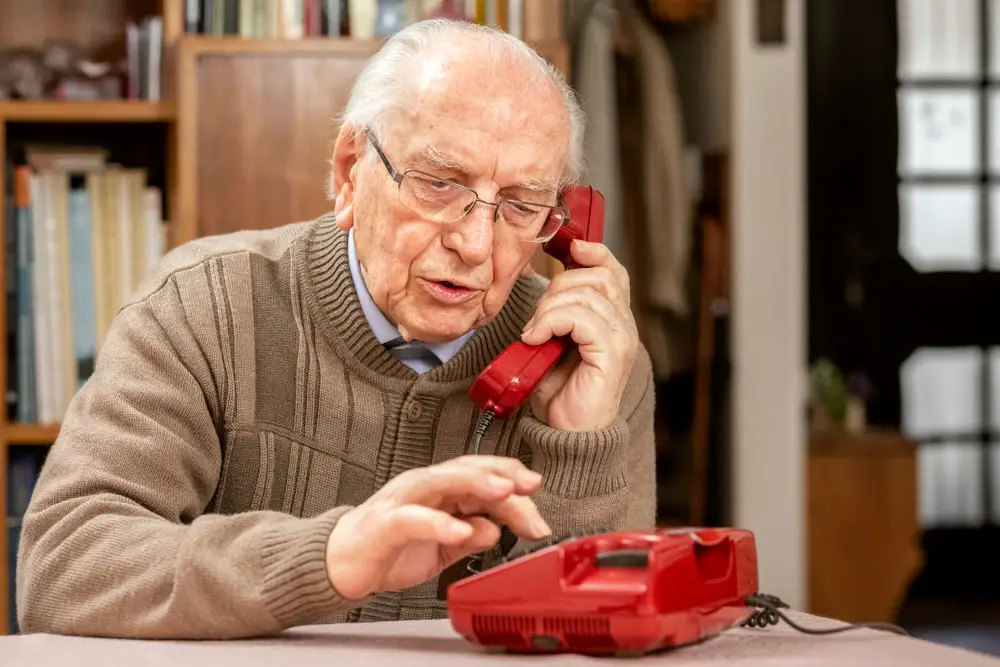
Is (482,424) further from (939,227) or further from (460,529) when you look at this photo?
(939,227)

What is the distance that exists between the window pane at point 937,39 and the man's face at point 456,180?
3.74 meters

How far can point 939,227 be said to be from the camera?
4.86m

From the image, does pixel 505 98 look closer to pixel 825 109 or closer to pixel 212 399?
pixel 212 399

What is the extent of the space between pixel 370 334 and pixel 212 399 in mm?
178

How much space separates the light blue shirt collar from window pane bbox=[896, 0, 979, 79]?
3708 millimetres

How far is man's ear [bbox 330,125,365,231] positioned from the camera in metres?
1.48

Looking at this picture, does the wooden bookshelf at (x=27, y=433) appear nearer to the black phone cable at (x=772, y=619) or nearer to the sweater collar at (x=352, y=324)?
the sweater collar at (x=352, y=324)

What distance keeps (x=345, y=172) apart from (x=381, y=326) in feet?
0.55

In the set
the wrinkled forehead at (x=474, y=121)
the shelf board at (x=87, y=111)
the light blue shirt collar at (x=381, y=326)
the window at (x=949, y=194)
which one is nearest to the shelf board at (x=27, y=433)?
the shelf board at (x=87, y=111)

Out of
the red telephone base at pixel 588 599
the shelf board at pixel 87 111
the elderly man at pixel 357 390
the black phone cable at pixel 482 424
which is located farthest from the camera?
the shelf board at pixel 87 111

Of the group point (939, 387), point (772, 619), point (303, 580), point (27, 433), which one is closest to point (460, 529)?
point (303, 580)

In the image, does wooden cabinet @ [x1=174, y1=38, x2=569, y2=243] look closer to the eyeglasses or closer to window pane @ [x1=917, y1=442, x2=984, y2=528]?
the eyeglasses

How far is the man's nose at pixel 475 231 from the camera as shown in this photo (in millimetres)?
1373

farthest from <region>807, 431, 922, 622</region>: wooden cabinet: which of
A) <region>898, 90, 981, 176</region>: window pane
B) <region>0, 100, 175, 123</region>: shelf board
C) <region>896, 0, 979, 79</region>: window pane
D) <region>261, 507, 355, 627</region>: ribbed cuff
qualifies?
<region>261, 507, 355, 627</region>: ribbed cuff
